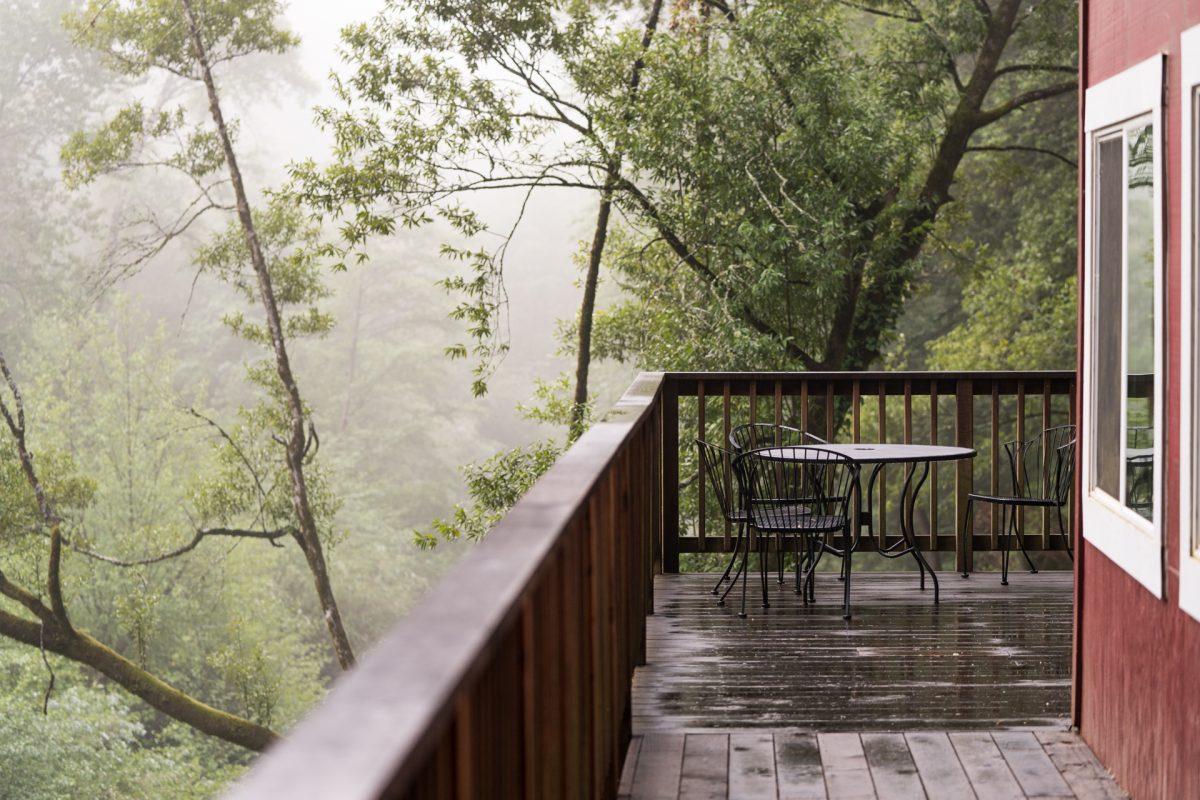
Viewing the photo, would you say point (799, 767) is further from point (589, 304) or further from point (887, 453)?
point (589, 304)

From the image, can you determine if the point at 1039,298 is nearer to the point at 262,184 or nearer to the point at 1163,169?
the point at 1163,169

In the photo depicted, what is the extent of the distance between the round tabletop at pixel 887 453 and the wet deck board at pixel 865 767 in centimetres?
173

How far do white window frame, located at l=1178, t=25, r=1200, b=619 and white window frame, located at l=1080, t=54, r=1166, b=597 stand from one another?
159mm

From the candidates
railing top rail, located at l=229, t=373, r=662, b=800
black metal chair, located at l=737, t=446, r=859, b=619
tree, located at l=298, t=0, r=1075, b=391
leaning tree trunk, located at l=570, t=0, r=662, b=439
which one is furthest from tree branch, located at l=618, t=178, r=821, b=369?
railing top rail, located at l=229, t=373, r=662, b=800

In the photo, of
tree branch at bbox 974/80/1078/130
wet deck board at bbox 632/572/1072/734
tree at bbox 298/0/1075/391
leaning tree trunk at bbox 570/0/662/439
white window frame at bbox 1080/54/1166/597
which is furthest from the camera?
tree branch at bbox 974/80/1078/130

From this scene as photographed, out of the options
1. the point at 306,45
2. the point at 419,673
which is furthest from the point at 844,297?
the point at 306,45

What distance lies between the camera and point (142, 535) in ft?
81.0

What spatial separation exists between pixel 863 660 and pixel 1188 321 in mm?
2221

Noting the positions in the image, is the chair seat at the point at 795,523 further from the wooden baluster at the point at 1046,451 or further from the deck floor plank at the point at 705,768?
the deck floor plank at the point at 705,768

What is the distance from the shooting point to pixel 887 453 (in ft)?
19.3

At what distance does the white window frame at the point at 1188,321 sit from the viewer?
3043 mm

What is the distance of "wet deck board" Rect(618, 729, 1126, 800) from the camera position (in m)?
3.55

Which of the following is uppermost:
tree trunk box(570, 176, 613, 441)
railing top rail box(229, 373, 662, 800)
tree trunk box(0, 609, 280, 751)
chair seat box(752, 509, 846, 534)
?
tree trunk box(570, 176, 613, 441)

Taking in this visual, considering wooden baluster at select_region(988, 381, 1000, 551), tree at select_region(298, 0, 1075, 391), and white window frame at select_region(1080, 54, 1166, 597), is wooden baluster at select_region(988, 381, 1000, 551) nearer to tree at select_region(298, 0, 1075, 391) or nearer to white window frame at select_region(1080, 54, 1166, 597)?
white window frame at select_region(1080, 54, 1166, 597)
